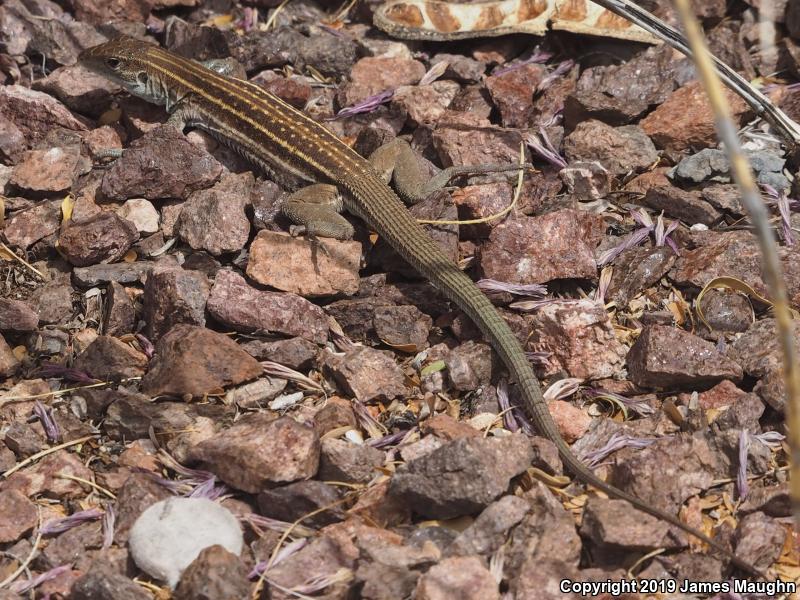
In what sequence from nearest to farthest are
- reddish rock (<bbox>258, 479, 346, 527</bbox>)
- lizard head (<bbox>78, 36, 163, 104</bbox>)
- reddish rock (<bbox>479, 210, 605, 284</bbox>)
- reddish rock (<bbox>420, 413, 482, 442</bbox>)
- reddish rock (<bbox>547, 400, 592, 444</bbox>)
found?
1. reddish rock (<bbox>258, 479, 346, 527</bbox>)
2. reddish rock (<bbox>420, 413, 482, 442</bbox>)
3. reddish rock (<bbox>547, 400, 592, 444</bbox>)
4. reddish rock (<bbox>479, 210, 605, 284</bbox>)
5. lizard head (<bbox>78, 36, 163, 104</bbox>)

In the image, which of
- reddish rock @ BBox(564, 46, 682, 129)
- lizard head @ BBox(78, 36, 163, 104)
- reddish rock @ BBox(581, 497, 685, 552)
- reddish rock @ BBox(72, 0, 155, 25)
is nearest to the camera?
reddish rock @ BBox(581, 497, 685, 552)

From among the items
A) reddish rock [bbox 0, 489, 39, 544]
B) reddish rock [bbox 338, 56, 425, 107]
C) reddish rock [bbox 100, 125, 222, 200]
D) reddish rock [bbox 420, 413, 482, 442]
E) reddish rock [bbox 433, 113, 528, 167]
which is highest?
reddish rock [bbox 338, 56, 425, 107]

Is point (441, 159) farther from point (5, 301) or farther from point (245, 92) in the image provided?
point (5, 301)

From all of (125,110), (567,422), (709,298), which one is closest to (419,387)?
A: (567,422)

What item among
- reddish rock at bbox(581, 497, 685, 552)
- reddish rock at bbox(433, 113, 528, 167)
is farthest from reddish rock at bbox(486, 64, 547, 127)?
reddish rock at bbox(581, 497, 685, 552)

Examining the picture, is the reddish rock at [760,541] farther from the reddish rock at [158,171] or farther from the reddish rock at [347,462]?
the reddish rock at [158,171]

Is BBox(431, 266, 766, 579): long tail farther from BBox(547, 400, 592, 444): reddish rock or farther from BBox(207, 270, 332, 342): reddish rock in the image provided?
BBox(207, 270, 332, 342): reddish rock

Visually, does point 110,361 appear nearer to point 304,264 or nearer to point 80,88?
point 304,264

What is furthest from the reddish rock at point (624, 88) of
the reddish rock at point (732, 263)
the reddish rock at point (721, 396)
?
the reddish rock at point (721, 396)
